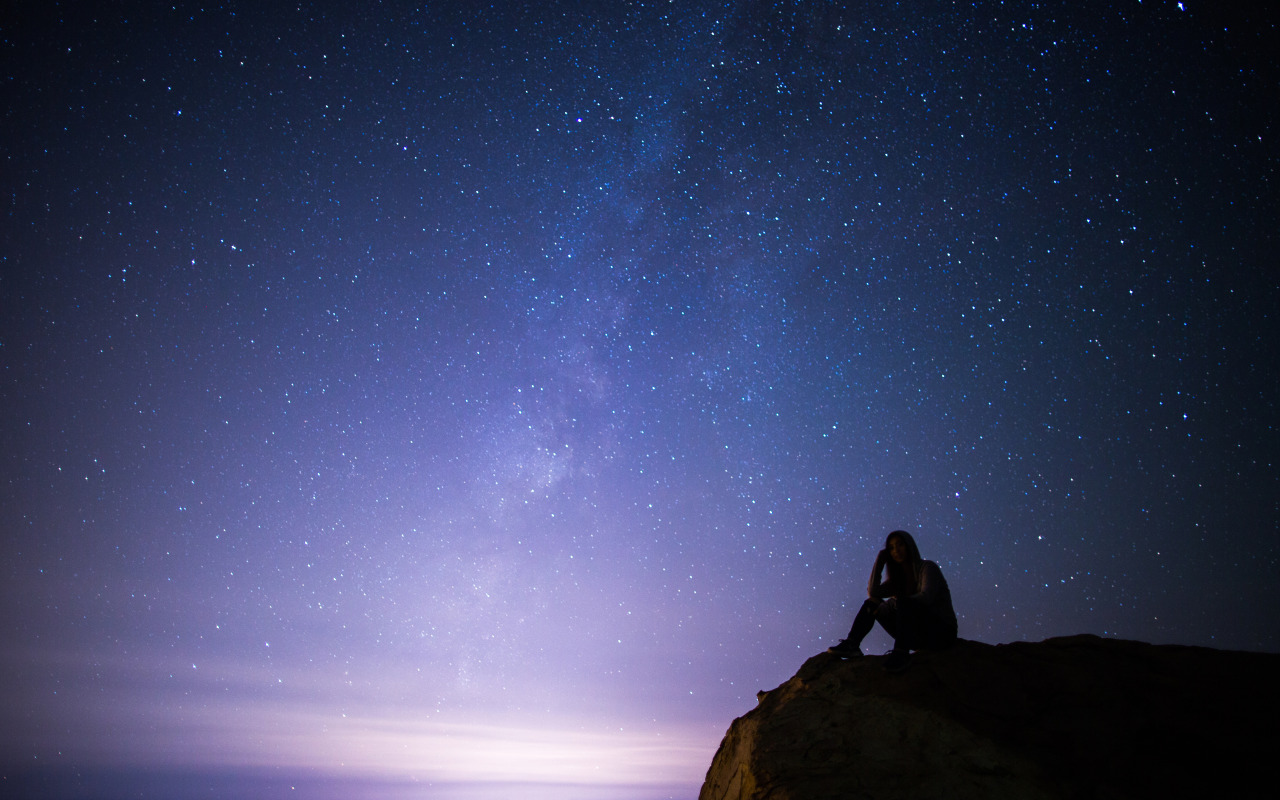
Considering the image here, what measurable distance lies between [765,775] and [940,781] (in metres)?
1.26

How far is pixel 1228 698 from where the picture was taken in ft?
15.3

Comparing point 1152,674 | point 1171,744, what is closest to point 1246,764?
point 1171,744

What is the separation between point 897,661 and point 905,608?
0.45 m

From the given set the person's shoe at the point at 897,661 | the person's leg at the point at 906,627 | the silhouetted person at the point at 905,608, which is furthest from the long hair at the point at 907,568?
the person's shoe at the point at 897,661

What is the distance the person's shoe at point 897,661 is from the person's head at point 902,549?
78 cm

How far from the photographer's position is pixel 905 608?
5.62 m

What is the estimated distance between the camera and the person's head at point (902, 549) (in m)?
5.89

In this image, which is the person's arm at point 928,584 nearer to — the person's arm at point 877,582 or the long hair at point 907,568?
the long hair at point 907,568

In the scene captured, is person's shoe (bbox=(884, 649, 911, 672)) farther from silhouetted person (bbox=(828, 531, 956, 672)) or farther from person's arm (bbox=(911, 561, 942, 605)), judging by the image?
person's arm (bbox=(911, 561, 942, 605))

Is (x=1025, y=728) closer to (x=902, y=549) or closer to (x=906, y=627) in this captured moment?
(x=906, y=627)

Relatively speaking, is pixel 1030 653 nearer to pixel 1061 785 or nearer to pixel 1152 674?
pixel 1152 674

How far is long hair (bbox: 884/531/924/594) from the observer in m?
5.78

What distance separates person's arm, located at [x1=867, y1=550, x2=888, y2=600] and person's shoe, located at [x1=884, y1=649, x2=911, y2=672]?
0.49 metres

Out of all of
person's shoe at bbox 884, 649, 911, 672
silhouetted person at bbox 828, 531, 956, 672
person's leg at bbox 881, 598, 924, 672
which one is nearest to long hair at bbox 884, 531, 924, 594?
silhouetted person at bbox 828, 531, 956, 672
